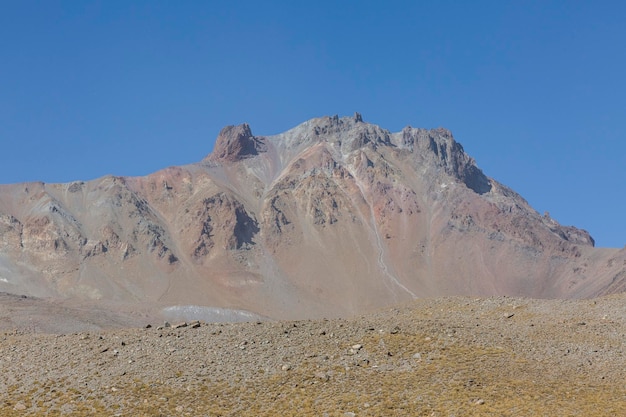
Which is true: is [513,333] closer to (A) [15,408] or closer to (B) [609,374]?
(B) [609,374]

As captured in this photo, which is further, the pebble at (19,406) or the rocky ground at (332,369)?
the pebble at (19,406)

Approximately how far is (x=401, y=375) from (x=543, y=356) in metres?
7.33

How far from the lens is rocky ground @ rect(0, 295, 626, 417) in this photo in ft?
107

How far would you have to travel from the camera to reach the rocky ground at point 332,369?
107 feet

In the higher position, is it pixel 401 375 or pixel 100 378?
pixel 401 375

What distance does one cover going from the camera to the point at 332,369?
36719 mm

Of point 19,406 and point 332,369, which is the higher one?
point 332,369

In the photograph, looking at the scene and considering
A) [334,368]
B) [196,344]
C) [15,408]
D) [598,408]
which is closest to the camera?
[598,408]

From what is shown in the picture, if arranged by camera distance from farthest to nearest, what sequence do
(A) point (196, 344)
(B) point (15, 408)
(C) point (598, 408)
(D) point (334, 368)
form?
(A) point (196, 344)
(D) point (334, 368)
(B) point (15, 408)
(C) point (598, 408)

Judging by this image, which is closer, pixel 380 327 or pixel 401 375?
pixel 401 375

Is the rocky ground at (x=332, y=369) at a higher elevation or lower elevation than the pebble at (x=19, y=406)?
higher

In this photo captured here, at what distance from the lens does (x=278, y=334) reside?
136 ft

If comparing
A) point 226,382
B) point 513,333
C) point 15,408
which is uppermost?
point 513,333

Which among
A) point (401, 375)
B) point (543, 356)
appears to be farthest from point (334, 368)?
point (543, 356)
